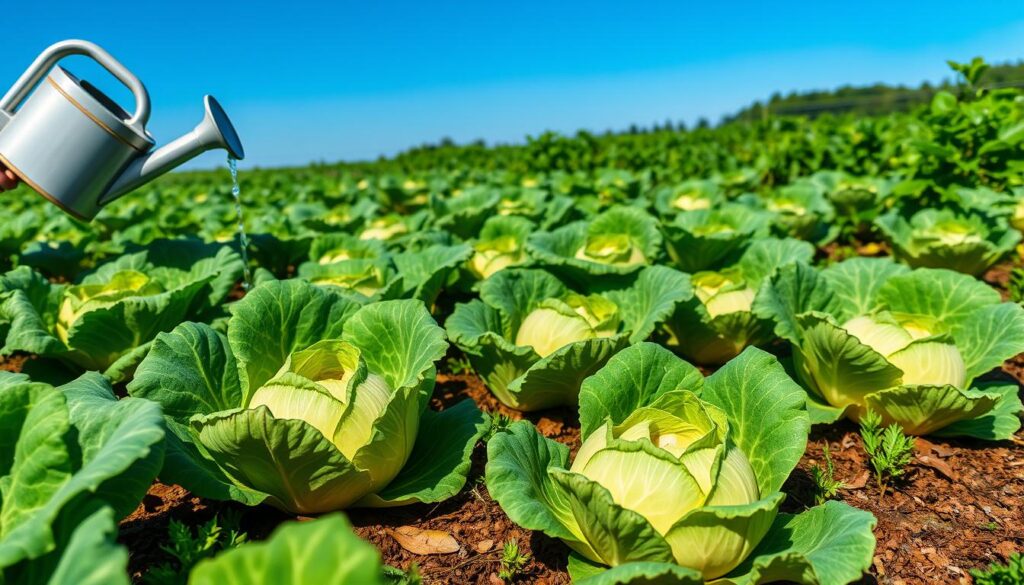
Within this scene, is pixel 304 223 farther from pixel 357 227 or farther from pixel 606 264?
pixel 606 264

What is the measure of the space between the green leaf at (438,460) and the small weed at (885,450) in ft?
6.14

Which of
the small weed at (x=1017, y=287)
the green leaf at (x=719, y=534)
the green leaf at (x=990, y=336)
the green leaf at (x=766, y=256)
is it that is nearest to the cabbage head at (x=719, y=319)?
the green leaf at (x=766, y=256)

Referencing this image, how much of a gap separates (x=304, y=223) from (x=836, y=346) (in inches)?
242

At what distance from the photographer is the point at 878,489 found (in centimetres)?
312

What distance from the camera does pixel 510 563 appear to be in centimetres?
249

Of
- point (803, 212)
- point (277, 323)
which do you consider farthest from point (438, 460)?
point (803, 212)

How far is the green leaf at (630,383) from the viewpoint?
2531 mm

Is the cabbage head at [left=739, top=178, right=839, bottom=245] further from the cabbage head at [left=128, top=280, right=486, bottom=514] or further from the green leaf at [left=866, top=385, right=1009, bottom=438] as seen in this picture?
the cabbage head at [left=128, top=280, right=486, bottom=514]

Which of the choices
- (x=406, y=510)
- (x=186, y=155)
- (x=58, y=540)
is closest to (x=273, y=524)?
(x=406, y=510)

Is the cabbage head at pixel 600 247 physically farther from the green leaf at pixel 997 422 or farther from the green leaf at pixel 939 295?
the green leaf at pixel 997 422

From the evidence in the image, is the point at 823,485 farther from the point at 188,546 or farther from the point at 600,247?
the point at 188,546

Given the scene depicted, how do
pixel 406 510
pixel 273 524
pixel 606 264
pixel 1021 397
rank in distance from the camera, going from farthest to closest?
1. pixel 606 264
2. pixel 1021 397
3. pixel 406 510
4. pixel 273 524

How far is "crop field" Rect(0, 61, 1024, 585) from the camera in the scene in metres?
1.90

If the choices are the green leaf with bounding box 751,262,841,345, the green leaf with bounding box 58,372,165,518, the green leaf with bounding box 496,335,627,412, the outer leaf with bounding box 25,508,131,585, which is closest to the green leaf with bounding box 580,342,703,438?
the green leaf with bounding box 496,335,627,412
